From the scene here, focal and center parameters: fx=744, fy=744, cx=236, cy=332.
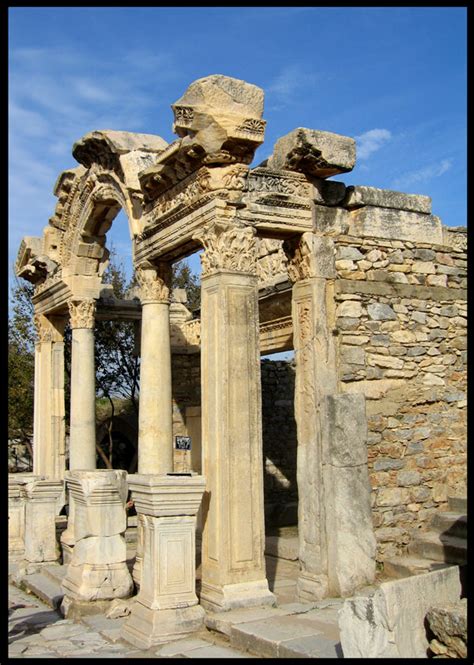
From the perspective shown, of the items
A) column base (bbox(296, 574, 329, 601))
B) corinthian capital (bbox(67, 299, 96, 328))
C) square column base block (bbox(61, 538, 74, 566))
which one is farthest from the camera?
corinthian capital (bbox(67, 299, 96, 328))

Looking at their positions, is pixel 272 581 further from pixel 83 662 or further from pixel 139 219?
pixel 139 219

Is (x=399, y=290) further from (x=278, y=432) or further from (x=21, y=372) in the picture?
(x=21, y=372)

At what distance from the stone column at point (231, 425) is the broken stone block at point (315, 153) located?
3.55ft

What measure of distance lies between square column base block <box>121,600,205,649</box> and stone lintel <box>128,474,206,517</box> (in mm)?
872

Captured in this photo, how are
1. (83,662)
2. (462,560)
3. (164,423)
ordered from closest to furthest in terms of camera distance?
(83,662)
(462,560)
(164,423)

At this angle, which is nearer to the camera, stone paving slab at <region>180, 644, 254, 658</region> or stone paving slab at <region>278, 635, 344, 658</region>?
stone paving slab at <region>278, 635, 344, 658</region>

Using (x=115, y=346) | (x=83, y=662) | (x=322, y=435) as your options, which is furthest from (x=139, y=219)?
(x=115, y=346)

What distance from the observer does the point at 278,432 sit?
15141 mm

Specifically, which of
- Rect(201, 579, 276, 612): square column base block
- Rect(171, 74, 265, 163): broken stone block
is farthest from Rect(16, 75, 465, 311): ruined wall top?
Rect(201, 579, 276, 612): square column base block

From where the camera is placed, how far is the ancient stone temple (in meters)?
7.38

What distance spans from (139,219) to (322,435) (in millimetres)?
3865

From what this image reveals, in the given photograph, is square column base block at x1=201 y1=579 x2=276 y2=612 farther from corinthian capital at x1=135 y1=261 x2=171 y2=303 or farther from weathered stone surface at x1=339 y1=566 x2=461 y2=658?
corinthian capital at x1=135 y1=261 x2=171 y2=303

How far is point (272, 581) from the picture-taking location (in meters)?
8.95

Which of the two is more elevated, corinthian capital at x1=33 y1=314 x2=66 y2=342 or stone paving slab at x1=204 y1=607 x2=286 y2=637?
corinthian capital at x1=33 y1=314 x2=66 y2=342
